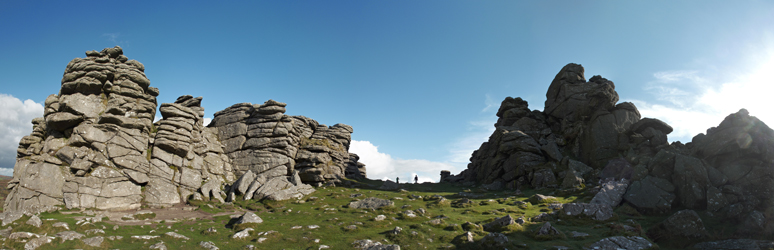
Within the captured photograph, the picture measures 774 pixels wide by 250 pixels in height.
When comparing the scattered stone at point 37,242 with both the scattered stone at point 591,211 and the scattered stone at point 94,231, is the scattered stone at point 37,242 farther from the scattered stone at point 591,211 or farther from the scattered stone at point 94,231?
the scattered stone at point 591,211

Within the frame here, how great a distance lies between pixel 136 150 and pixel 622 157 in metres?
81.0

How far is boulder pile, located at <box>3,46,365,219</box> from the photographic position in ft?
135

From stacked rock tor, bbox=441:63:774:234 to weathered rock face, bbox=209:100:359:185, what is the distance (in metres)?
34.9

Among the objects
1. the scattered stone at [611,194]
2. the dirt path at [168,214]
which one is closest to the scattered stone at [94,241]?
the dirt path at [168,214]

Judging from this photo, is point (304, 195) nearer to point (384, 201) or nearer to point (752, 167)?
point (384, 201)

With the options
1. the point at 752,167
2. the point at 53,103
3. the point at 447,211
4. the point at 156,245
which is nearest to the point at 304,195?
the point at 447,211

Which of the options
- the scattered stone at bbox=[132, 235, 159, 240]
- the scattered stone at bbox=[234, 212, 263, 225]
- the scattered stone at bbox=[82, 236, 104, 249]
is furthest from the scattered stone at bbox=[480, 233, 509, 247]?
the scattered stone at bbox=[82, 236, 104, 249]

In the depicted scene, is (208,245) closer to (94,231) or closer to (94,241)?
(94,241)

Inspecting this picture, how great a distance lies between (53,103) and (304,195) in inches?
1504

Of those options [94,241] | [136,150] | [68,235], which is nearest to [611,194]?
[94,241]

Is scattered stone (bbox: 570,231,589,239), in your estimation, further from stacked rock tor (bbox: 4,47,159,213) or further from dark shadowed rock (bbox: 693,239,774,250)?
stacked rock tor (bbox: 4,47,159,213)

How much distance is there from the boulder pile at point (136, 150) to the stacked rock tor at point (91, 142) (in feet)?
0.37

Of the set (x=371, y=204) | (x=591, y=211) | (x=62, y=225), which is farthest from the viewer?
(x=371, y=204)

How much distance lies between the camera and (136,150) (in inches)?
1890
